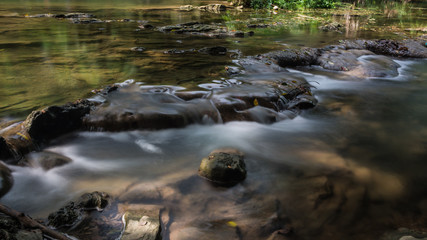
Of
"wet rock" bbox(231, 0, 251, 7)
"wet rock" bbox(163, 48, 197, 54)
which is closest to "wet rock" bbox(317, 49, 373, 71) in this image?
"wet rock" bbox(163, 48, 197, 54)

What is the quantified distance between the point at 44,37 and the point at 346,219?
442 inches

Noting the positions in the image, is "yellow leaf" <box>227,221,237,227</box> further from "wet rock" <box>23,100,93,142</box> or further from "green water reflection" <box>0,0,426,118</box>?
"green water reflection" <box>0,0,426,118</box>

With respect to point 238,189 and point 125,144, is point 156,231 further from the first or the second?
point 125,144

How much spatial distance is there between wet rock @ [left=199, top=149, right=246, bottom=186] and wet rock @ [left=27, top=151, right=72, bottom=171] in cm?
173

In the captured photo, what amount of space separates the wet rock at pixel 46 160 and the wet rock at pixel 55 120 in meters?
0.27

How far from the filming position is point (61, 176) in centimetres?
317

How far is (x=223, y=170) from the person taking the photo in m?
3.04

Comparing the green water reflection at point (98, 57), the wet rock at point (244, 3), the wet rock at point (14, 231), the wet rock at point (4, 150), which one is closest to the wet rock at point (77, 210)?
the wet rock at point (14, 231)

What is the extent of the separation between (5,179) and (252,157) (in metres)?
2.82

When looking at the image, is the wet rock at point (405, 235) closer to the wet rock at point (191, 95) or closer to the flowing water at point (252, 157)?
the flowing water at point (252, 157)

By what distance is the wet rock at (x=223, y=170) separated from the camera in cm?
304

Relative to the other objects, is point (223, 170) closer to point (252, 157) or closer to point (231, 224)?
point (231, 224)

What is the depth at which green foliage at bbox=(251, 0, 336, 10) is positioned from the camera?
22031 millimetres

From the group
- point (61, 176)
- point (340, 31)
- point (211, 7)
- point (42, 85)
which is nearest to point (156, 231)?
point (61, 176)
